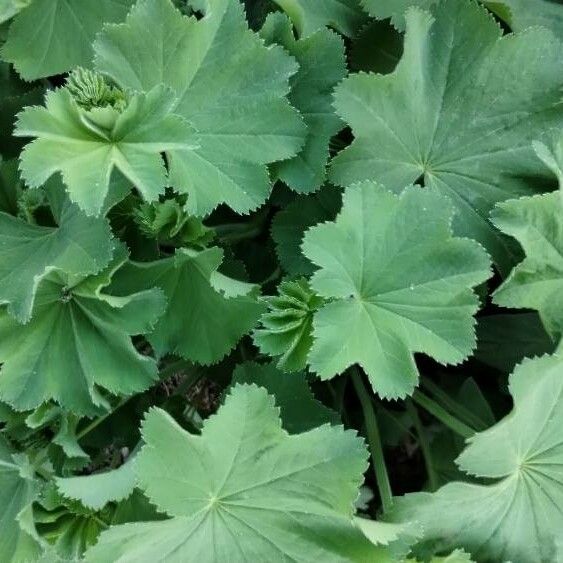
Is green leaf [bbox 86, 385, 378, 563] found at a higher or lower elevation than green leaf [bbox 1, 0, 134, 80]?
lower

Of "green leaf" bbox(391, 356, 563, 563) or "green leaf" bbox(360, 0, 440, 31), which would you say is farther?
"green leaf" bbox(360, 0, 440, 31)

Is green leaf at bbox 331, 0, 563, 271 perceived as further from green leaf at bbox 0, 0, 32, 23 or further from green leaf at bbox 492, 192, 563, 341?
green leaf at bbox 0, 0, 32, 23

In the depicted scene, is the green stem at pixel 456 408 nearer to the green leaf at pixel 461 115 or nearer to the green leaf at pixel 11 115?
the green leaf at pixel 461 115

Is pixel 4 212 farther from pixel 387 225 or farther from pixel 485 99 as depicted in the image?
pixel 485 99

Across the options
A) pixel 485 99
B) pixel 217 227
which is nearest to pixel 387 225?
pixel 485 99

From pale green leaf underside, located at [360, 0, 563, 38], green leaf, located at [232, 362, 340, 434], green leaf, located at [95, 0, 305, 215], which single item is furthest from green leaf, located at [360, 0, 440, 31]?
green leaf, located at [232, 362, 340, 434]

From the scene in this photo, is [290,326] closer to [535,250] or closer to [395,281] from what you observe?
[395,281]

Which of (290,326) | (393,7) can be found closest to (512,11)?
(393,7)
